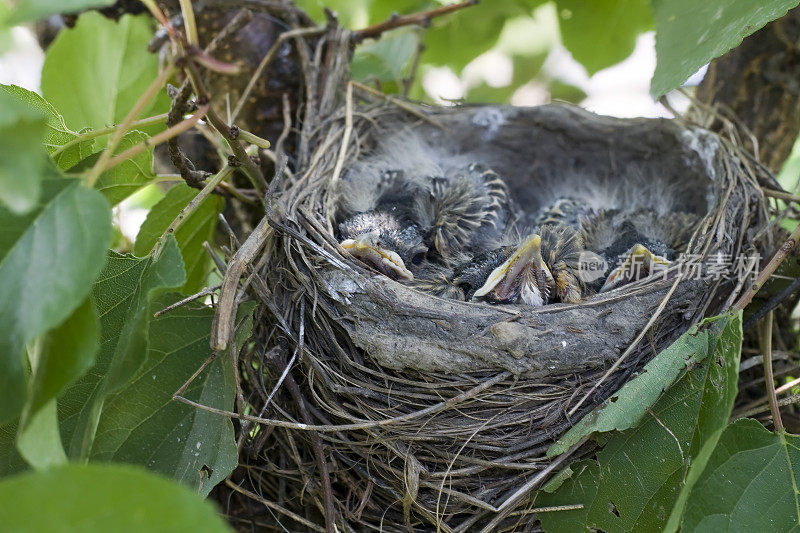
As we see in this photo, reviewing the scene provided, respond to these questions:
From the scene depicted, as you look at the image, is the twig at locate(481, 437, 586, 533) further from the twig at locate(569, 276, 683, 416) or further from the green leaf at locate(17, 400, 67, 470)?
the green leaf at locate(17, 400, 67, 470)

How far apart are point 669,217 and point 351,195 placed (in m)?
0.80

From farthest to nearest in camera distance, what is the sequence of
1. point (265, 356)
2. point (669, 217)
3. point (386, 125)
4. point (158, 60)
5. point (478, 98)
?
point (478, 98) → point (386, 125) → point (669, 217) → point (158, 60) → point (265, 356)

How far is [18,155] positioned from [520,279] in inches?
38.8

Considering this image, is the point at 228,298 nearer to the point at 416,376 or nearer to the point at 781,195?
the point at 416,376

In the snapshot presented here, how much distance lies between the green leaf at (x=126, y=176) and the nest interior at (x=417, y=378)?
0.23 metres

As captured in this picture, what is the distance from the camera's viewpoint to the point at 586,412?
1092mm

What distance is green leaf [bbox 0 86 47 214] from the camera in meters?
0.55

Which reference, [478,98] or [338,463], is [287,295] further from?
[478,98]

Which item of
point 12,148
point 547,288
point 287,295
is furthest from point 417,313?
point 12,148

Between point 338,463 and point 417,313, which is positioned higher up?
point 417,313

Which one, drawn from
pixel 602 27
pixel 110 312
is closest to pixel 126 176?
pixel 110 312

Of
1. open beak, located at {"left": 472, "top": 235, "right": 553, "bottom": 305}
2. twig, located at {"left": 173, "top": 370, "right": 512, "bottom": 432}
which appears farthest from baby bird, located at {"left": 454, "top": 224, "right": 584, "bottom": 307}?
twig, located at {"left": 173, "top": 370, "right": 512, "bottom": 432}

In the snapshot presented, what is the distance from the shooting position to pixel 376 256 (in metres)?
1.32

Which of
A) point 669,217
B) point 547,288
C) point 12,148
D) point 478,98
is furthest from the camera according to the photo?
point 478,98
